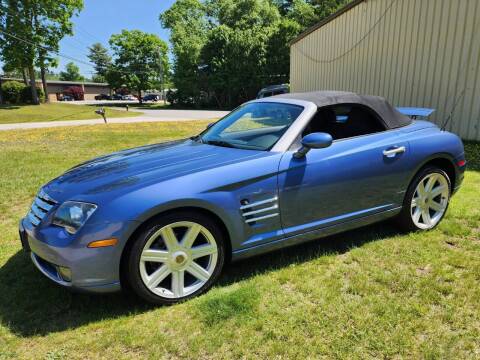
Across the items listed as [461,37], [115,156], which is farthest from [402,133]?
[461,37]

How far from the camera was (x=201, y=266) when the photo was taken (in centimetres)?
287

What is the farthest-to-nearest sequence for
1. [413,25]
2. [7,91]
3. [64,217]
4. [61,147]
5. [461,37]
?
[7,91] < [61,147] < [413,25] < [461,37] < [64,217]

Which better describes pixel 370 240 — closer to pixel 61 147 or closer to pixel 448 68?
pixel 448 68

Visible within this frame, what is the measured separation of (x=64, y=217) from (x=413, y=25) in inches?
393

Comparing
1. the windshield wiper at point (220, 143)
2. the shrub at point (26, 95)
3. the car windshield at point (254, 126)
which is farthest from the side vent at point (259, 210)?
the shrub at point (26, 95)

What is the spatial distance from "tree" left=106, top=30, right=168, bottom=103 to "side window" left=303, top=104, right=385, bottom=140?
51024 millimetres

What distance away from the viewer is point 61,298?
9.46 ft

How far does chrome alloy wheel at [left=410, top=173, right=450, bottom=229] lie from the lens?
3.78 m

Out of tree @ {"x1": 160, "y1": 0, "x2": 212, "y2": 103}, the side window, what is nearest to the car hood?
the side window

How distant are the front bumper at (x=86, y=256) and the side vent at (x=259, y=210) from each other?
834 mm

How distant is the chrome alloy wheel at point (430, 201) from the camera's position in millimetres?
3779

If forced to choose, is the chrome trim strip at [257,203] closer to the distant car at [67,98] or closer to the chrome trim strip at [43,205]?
the chrome trim strip at [43,205]

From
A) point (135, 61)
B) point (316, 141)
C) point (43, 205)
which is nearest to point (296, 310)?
point (316, 141)

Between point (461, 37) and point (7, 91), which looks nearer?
point (461, 37)
